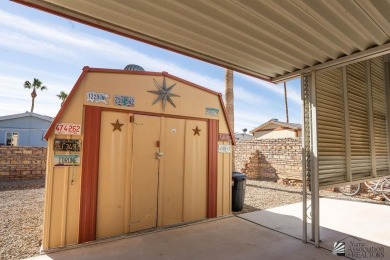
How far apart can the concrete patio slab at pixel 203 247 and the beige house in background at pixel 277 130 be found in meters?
21.4

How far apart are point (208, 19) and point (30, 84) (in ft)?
142

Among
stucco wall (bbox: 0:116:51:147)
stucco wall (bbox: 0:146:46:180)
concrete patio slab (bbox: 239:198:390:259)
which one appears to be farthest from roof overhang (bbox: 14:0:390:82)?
stucco wall (bbox: 0:116:51:147)

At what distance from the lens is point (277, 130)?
26.6 meters

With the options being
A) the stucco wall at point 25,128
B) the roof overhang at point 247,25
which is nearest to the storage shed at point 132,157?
the roof overhang at point 247,25

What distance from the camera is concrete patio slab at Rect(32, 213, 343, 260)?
150 inches

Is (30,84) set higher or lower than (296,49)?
higher

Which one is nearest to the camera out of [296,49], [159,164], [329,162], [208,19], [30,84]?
[208,19]

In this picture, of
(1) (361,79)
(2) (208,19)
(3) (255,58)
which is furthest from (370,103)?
(2) (208,19)

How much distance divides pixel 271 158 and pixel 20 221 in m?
10.9

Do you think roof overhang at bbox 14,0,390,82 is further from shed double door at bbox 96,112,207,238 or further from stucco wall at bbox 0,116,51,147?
stucco wall at bbox 0,116,51,147

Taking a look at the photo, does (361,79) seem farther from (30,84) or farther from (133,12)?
(30,84)

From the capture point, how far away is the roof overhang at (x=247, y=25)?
259cm

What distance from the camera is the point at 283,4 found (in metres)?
2.61

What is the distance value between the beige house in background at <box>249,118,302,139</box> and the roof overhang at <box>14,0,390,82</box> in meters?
21.9
